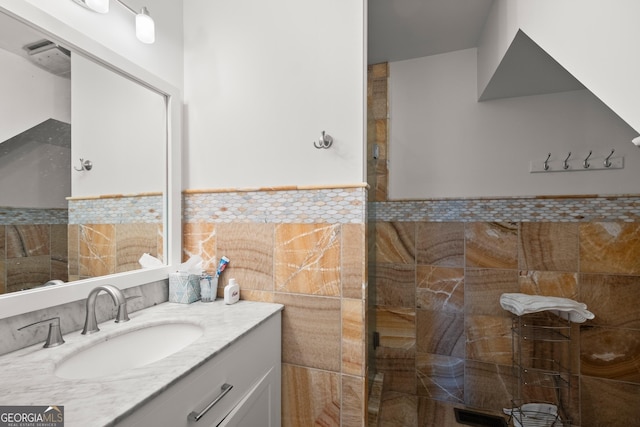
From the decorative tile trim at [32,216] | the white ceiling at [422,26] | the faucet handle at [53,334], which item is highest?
the white ceiling at [422,26]

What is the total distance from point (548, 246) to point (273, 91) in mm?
1867

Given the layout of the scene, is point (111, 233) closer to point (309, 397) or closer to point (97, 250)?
point (97, 250)

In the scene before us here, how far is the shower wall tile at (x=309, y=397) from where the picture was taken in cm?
117

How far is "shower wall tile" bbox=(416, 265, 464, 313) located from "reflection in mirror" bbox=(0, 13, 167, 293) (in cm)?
165

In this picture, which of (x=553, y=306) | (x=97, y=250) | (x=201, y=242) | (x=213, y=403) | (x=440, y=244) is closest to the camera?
(x=213, y=403)

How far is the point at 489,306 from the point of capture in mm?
1825

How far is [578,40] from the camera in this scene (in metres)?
0.88

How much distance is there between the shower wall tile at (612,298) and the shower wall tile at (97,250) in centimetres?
247

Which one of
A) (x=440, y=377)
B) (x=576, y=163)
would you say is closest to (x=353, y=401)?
(x=440, y=377)

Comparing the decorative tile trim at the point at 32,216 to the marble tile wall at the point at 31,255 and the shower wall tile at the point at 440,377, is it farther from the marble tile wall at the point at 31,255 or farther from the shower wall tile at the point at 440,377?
the shower wall tile at the point at 440,377

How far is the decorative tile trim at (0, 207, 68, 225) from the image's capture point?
2.64 feet

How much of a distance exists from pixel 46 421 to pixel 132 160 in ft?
3.09

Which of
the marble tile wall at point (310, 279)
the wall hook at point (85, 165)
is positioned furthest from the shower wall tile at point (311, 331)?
the wall hook at point (85, 165)

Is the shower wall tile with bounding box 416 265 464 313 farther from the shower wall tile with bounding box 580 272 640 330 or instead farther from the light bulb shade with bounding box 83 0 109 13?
the light bulb shade with bounding box 83 0 109 13
